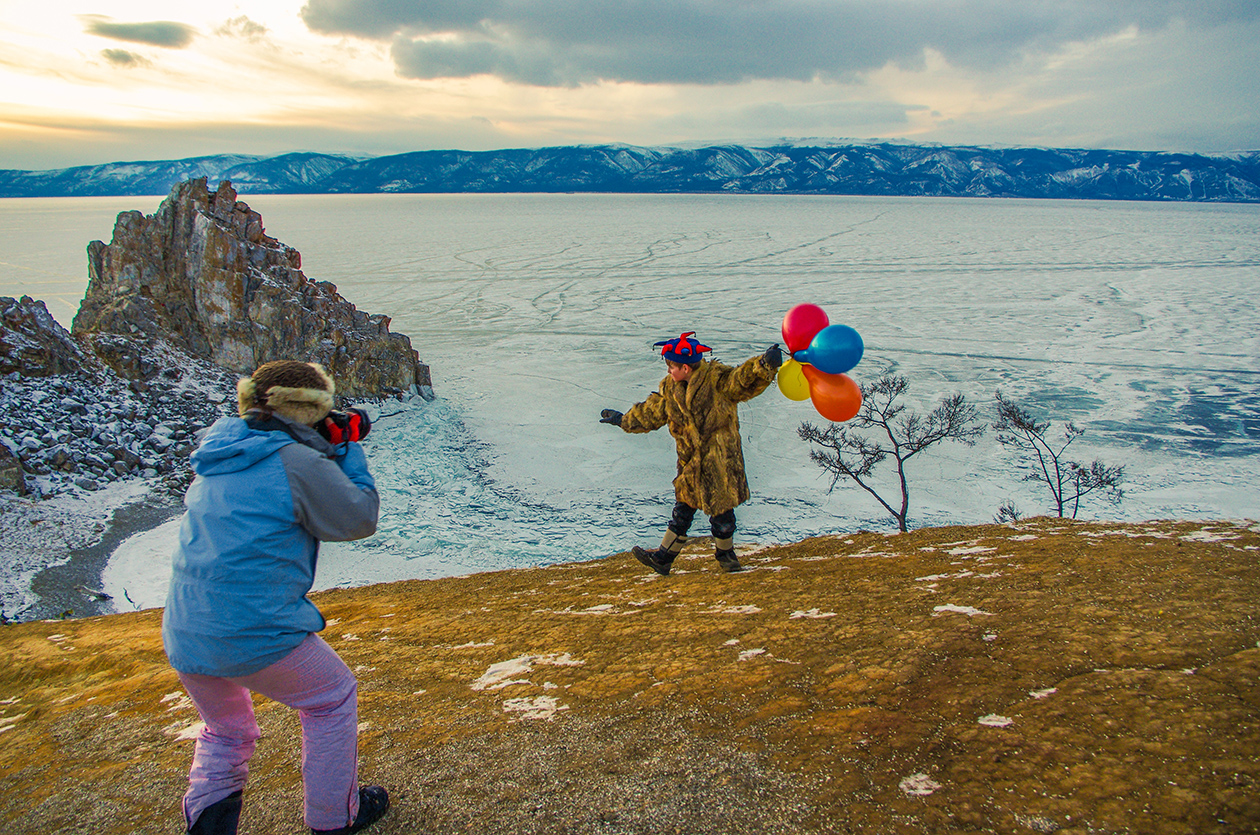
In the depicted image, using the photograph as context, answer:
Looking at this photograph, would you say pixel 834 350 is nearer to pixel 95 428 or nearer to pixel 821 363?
pixel 821 363

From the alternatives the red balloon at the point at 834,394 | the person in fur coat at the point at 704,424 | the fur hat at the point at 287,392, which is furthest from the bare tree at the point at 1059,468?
the fur hat at the point at 287,392

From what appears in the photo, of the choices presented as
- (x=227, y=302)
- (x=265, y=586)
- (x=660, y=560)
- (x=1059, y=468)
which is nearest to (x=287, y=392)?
(x=265, y=586)

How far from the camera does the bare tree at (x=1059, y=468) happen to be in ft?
49.6

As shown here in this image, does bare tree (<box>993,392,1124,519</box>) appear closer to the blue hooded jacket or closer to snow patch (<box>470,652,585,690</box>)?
snow patch (<box>470,652,585,690</box>)

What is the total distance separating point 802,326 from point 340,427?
3.50 metres

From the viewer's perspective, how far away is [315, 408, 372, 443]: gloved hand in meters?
2.32

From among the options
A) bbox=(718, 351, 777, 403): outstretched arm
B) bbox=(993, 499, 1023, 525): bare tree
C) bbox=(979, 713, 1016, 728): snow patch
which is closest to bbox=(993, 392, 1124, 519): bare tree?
bbox=(993, 499, 1023, 525): bare tree

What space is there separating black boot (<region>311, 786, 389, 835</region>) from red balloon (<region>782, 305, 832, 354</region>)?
3.71 metres

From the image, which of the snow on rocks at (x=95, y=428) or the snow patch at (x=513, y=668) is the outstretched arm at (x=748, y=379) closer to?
the snow patch at (x=513, y=668)

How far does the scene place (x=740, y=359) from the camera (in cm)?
2536

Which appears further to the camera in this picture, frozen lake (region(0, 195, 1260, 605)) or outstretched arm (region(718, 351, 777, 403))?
frozen lake (region(0, 195, 1260, 605))

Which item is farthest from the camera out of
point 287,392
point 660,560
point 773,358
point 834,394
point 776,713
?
point 660,560

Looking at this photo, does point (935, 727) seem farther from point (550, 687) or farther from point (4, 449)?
point (4, 449)

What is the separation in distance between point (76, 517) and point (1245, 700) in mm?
17665
